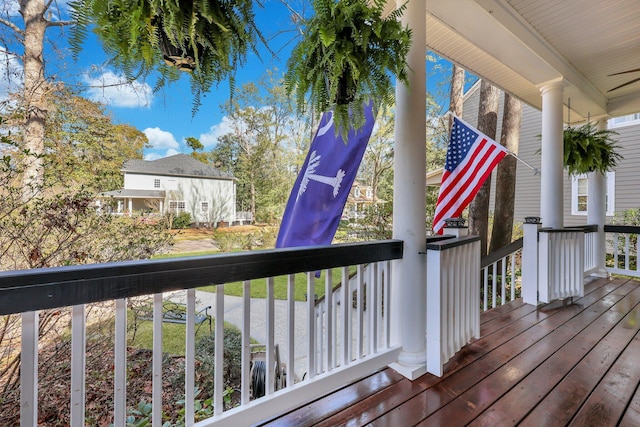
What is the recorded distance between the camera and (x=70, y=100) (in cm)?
371

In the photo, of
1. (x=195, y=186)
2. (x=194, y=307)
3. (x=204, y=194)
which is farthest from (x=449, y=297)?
(x=195, y=186)

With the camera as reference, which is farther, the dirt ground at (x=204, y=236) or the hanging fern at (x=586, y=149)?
the dirt ground at (x=204, y=236)

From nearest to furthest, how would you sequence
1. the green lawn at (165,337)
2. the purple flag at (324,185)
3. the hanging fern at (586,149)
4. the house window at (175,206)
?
the purple flag at (324,185), the green lawn at (165,337), the hanging fern at (586,149), the house window at (175,206)

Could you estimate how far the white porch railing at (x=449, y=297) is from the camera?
201cm

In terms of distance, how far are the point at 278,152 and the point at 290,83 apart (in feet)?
27.0

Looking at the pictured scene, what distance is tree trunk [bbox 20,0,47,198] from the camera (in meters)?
3.15

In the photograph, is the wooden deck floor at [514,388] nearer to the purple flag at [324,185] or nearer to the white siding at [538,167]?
the purple flag at [324,185]

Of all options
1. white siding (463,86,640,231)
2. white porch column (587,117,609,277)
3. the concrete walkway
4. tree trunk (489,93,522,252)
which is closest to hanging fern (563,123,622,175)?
white porch column (587,117,609,277)

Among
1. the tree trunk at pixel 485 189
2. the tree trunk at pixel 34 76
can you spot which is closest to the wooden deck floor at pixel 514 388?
the tree trunk at pixel 485 189

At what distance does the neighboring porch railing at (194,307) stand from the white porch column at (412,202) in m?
0.09

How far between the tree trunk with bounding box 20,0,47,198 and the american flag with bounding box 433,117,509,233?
398 cm

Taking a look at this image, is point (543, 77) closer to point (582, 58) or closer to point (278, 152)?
point (582, 58)

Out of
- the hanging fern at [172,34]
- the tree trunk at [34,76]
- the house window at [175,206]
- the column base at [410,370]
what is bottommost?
the column base at [410,370]

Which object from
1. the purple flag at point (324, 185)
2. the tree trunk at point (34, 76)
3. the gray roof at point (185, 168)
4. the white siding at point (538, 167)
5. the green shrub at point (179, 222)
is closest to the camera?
the purple flag at point (324, 185)
